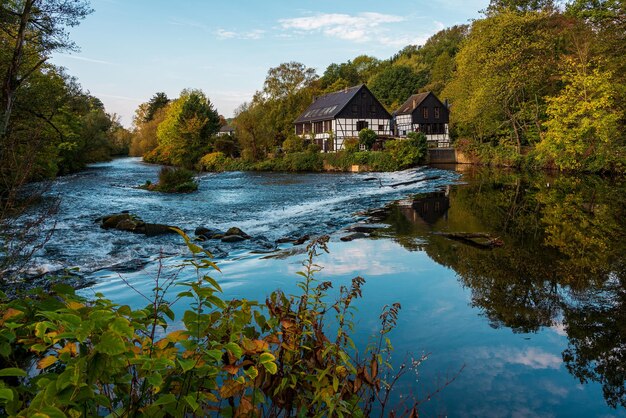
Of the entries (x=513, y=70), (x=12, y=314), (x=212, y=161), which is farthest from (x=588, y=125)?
(x=212, y=161)

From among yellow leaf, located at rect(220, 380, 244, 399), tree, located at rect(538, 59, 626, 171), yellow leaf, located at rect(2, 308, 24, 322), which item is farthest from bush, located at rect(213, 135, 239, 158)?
yellow leaf, located at rect(220, 380, 244, 399)

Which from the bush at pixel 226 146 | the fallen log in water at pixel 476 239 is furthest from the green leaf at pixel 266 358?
the bush at pixel 226 146

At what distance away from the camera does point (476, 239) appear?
13.3 metres

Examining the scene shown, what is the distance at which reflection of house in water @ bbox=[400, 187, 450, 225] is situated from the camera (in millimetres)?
17700

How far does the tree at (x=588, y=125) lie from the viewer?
28.1 m

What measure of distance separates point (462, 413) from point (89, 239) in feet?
Result: 42.1

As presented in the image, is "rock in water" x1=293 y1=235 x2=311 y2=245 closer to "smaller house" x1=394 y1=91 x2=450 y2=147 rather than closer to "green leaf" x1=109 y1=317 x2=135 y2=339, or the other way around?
"green leaf" x1=109 y1=317 x2=135 y2=339

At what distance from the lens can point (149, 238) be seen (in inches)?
563

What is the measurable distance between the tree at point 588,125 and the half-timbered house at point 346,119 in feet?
98.0

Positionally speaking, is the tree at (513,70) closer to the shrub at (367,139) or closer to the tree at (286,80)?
the shrub at (367,139)

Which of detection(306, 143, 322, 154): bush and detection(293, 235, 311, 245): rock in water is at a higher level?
detection(306, 143, 322, 154): bush

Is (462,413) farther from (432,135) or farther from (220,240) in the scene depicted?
(432,135)

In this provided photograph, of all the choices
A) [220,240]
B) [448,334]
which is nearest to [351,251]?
[220,240]

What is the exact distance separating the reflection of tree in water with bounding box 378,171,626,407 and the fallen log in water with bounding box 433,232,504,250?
0.31m
